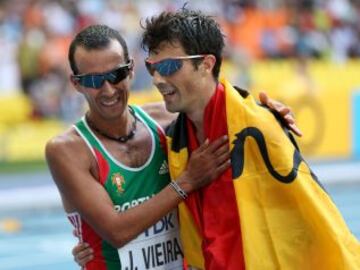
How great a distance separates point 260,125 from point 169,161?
58cm

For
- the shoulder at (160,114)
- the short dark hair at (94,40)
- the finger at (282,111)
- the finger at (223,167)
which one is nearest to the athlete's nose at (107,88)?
the short dark hair at (94,40)

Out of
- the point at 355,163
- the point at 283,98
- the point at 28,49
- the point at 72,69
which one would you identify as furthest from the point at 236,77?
the point at 72,69

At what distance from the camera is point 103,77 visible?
4.19 metres

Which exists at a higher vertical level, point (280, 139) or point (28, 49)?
point (28, 49)

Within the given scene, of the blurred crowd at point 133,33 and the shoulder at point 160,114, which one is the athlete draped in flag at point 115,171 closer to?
the shoulder at point 160,114

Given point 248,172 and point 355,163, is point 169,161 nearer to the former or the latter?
point 248,172

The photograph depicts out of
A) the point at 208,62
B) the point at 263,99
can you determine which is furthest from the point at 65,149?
the point at 263,99

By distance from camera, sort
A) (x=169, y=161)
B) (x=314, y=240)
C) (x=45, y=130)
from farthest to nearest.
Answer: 1. (x=45, y=130)
2. (x=169, y=161)
3. (x=314, y=240)

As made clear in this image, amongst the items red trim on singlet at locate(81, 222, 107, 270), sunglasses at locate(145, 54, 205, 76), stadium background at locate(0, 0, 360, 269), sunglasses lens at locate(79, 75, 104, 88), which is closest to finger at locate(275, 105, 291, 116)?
sunglasses at locate(145, 54, 205, 76)

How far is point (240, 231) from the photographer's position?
3.89 meters

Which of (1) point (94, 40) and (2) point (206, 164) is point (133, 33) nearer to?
(1) point (94, 40)

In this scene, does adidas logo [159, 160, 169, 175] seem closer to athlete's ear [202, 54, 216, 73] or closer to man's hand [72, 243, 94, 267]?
man's hand [72, 243, 94, 267]

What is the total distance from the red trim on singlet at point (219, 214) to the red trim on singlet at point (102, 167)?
17.2 inches

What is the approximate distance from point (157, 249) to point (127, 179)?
0.35m
